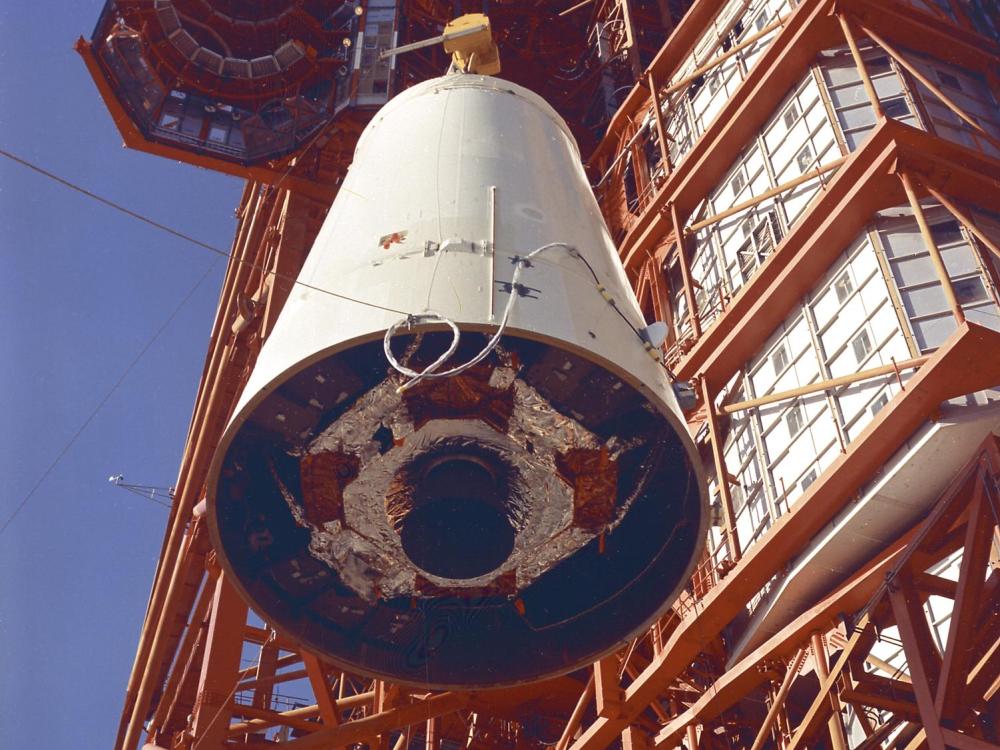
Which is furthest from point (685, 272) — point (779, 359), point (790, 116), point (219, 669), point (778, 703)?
point (219, 669)

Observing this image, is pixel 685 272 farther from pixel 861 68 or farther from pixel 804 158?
pixel 861 68

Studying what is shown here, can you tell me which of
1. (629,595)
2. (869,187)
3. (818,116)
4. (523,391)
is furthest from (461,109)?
(818,116)

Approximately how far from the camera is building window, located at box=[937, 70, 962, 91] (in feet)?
55.1

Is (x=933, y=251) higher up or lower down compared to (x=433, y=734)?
higher up

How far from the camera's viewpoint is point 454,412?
859 centimetres

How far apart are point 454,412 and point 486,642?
2.05 m

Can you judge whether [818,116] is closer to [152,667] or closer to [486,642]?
[486,642]

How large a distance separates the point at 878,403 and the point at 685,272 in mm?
4944

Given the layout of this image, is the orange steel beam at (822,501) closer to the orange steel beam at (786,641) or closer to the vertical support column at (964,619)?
the orange steel beam at (786,641)

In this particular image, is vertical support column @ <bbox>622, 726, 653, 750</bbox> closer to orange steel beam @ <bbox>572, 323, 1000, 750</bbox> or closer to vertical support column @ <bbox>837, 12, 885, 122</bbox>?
orange steel beam @ <bbox>572, 323, 1000, 750</bbox>

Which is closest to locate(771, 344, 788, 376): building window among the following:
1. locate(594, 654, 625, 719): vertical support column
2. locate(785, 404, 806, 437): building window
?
locate(785, 404, 806, 437): building window

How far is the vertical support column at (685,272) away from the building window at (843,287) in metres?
2.31

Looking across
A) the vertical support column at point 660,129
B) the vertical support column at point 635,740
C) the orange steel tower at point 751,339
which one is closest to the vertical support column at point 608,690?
the orange steel tower at point 751,339

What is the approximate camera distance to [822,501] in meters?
12.3
